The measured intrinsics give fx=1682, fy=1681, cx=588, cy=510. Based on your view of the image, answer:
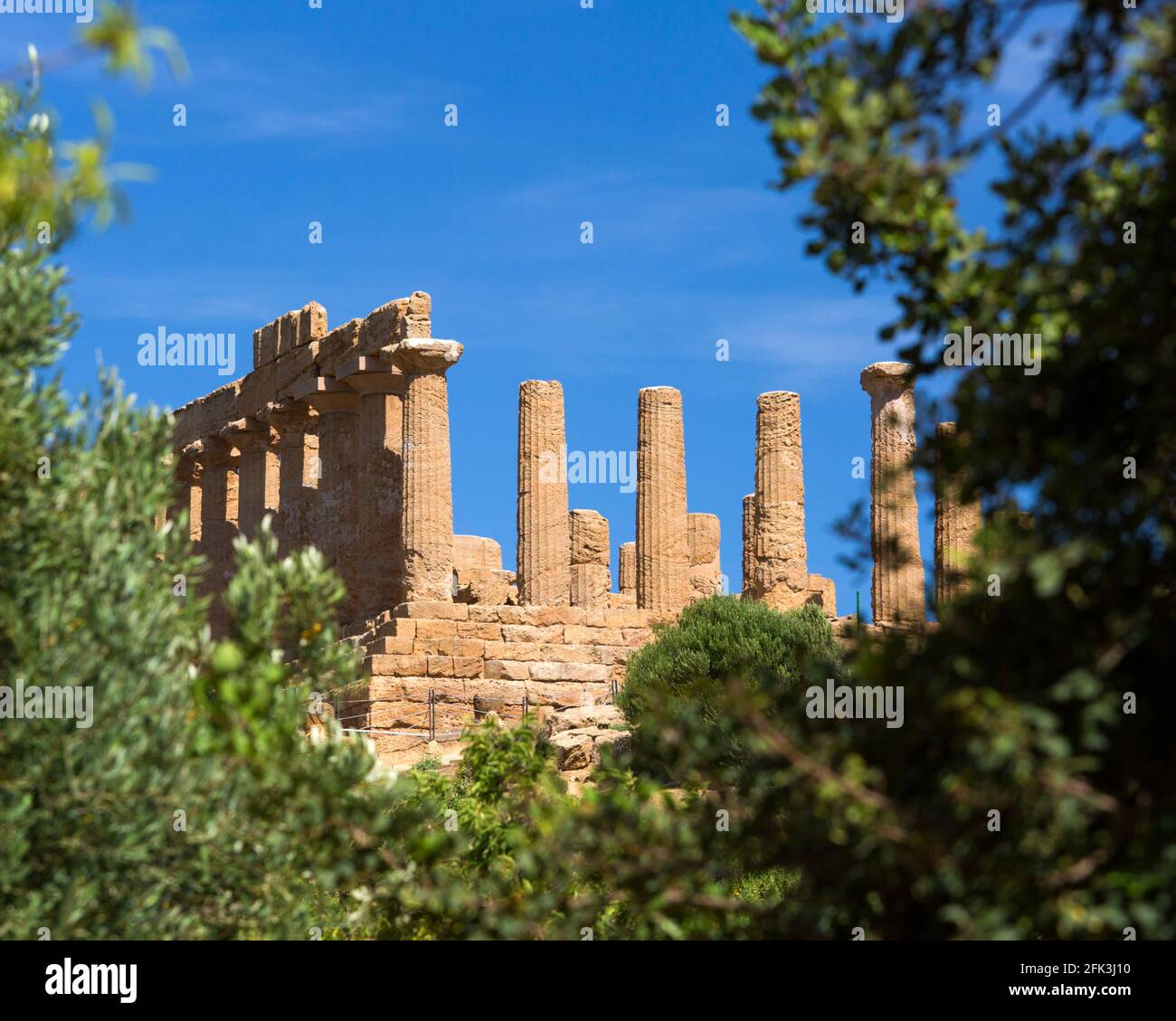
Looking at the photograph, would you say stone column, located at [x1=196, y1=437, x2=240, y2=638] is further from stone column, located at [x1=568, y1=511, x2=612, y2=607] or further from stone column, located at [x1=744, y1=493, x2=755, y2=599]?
stone column, located at [x1=744, y1=493, x2=755, y2=599]

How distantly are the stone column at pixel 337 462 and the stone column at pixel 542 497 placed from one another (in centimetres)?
335

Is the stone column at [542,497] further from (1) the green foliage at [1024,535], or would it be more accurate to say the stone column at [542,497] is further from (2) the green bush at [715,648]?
(1) the green foliage at [1024,535]

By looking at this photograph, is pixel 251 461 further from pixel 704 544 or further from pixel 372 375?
pixel 704 544

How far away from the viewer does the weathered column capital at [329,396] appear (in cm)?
3222

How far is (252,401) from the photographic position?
3606cm

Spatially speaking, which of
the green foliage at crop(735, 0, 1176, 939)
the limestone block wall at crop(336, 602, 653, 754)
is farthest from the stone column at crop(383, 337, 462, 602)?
the green foliage at crop(735, 0, 1176, 939)

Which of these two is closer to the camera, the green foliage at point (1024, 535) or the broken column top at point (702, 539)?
the green foliage at point (1024, 535)

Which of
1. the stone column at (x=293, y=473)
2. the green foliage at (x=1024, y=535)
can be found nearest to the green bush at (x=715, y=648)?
the stone column at (x=293, y=473)

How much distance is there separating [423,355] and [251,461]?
809 cm

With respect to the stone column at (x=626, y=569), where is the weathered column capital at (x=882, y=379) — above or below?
above

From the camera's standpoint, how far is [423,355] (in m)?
29.8

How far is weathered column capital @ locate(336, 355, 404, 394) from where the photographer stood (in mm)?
30797

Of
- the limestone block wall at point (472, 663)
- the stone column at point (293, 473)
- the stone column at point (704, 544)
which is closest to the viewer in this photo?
the limestone block wall at point (472, 663)
